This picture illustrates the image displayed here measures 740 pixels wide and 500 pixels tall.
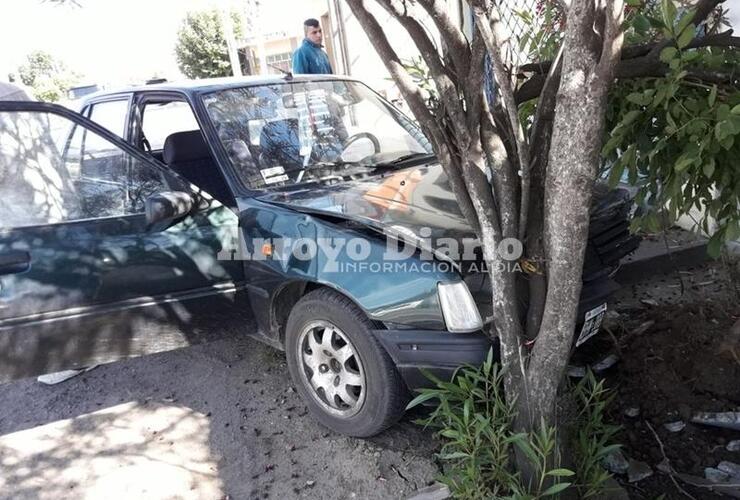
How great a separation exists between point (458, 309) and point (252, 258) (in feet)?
3.92

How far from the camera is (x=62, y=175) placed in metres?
2.94

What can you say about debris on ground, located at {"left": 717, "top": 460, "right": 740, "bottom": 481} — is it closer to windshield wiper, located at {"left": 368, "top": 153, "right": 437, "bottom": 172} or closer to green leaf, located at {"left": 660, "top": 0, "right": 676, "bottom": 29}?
green leaf, located at {"left": 660, "top": 0, "right": 676, "bottom": 29}

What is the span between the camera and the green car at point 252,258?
2408mm

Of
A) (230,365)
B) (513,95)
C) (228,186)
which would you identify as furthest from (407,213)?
(230,365)

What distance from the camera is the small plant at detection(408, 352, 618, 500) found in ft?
6.70

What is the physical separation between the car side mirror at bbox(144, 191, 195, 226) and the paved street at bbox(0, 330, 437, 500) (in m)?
1.13

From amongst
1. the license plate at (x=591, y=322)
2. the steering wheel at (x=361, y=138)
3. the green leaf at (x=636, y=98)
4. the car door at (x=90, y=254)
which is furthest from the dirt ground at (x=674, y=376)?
the car door at (x=90, y=254)

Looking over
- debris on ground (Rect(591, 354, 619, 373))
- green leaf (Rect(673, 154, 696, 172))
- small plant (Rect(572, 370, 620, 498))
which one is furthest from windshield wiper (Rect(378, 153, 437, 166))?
green leaf (Rect(673, 154, 696, 172))

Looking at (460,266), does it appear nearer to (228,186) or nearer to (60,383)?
(228,186)

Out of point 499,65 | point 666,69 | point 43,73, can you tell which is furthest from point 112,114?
point 43,73

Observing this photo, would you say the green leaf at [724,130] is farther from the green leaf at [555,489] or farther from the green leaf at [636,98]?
the green leaf at [555,489]

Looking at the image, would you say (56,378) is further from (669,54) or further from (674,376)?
(669,54)

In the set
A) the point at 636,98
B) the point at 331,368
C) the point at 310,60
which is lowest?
the point at 331,368

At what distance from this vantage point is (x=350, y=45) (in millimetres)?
12500
